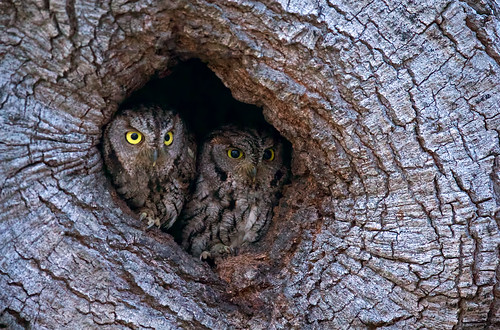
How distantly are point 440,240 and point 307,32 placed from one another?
1.07 m

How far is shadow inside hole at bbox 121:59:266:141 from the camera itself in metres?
3.14

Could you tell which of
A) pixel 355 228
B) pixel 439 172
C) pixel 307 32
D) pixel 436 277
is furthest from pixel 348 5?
pixel 436 277

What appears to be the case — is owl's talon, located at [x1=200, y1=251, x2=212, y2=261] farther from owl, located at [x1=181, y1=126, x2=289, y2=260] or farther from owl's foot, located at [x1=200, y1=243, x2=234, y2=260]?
owl, located at [x1=181, y1=126, x2=289, y2=260]

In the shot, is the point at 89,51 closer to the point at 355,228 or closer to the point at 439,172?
the point at 355,228

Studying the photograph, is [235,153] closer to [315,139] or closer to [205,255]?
[205,255]

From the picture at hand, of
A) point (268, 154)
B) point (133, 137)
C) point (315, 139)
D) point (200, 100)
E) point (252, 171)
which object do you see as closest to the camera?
point (315, 139)

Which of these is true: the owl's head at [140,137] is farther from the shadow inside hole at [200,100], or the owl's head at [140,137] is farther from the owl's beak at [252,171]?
the owl's beak at [252,171]

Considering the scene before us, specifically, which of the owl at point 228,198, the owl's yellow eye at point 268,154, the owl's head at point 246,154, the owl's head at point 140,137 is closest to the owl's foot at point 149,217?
the owl's head at point 140,137

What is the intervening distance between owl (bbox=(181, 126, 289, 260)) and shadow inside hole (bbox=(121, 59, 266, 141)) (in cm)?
22

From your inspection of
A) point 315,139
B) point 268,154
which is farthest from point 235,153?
point 315,139

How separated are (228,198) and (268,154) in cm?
40

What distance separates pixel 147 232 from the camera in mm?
2320

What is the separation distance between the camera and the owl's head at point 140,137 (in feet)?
8.66

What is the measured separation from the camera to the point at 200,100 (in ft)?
11.9
